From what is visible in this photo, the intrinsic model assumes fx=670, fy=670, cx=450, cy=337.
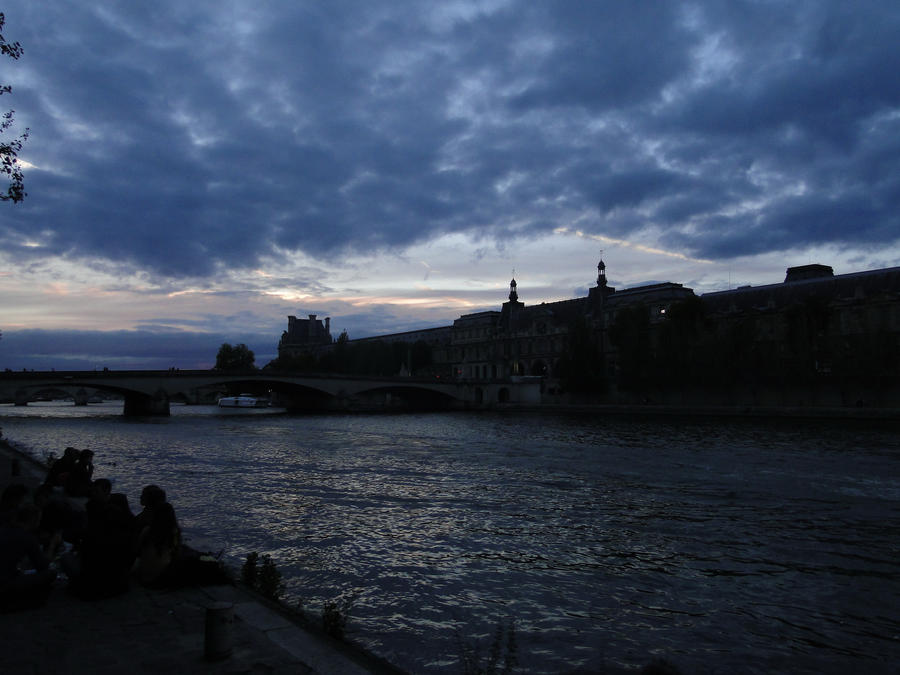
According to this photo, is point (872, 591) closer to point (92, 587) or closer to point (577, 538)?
point (577, 538)

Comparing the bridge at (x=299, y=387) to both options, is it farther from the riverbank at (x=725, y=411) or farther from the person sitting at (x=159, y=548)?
the person sitting at (x=159, y=548)

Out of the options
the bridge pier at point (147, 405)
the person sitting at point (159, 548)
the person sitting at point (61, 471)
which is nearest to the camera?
the person sitting at point (159, 548)

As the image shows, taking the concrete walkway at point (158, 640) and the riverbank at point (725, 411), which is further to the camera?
the riverbank at point (725, 411)

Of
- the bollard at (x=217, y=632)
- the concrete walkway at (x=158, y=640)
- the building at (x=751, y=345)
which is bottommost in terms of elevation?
the concrete walkway at (x=158, y=640)

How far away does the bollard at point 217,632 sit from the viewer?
6625mm

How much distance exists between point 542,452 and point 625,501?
15798mm

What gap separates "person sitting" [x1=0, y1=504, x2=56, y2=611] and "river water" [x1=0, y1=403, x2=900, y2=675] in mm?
3968

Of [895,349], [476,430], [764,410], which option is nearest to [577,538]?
[476,430]

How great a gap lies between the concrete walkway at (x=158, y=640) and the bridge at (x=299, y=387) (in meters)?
72.2

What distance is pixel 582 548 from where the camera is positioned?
15.3 m

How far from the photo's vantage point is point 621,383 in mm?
91562

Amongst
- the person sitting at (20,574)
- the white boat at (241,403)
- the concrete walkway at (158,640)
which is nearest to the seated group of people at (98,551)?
the person sitting at (20,574)

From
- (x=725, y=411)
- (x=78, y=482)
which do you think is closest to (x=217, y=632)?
(x=78, y=482)

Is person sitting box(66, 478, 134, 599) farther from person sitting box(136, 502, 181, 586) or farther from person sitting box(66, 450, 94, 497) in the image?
person sitting box(66, 450, 94, 497)
